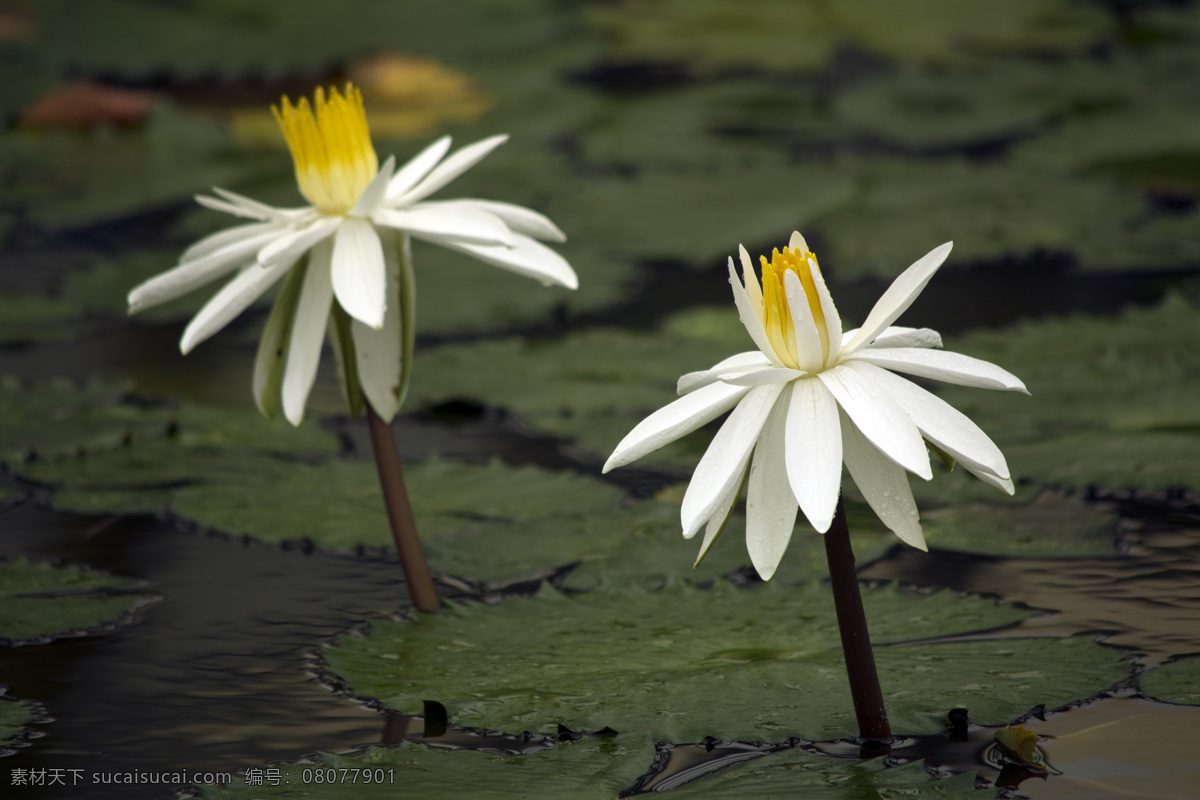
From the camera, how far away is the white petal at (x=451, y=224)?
3.26 ft

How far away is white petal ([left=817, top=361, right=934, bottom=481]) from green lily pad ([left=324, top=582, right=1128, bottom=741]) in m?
0.28

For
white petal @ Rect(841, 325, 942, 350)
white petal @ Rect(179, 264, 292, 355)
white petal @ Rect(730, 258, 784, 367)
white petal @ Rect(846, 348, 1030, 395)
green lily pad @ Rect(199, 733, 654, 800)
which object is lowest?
green lily pad @ Rect(199, 733, 654, 800)

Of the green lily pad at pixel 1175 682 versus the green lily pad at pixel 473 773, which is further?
the green lily pad at pixel 1175 682

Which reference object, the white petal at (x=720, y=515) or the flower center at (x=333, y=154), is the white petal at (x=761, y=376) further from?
the flower center at (x=333, y=154)

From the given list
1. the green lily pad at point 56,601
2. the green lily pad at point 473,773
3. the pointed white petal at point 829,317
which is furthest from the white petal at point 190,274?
the pointed white petal at point 829,317

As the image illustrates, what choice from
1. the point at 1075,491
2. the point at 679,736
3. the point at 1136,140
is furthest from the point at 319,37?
the point at 679,736

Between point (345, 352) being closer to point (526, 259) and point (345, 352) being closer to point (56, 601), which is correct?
point (526, 259)

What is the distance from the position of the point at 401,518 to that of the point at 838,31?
301 centimetres

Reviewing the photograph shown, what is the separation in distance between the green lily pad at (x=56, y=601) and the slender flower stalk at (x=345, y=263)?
318mm

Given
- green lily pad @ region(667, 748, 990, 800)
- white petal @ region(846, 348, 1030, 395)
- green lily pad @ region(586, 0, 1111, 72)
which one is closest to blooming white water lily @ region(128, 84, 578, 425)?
white petal @ region(846, 348, 1030, 395)

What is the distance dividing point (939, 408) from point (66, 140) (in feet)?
10.5

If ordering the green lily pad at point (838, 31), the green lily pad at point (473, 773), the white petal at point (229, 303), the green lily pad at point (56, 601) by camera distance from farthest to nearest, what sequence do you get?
the green lily pad at point (838, 31)
the green lily pad at point (56, 601)
the white petal at point (229, 303)
the green lily pad at point (473, 773)

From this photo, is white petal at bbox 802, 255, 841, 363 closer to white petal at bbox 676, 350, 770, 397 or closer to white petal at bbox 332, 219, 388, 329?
white petal at bbox 676, 350, 770, 397

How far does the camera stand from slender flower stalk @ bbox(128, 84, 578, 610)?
1033 millimetres
